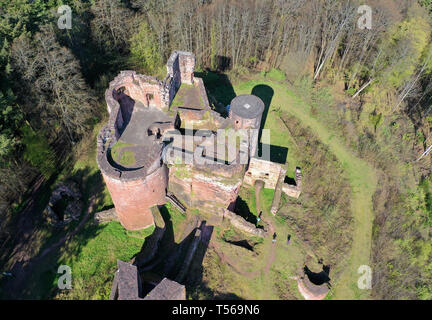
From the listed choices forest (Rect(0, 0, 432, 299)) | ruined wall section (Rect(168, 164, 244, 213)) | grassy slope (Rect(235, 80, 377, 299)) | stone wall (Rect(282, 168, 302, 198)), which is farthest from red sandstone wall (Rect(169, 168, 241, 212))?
forest (Rect(0, 0, 432, 299))

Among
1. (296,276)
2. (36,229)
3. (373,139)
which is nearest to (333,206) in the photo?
(296,276)

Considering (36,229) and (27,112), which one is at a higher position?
(27,112)

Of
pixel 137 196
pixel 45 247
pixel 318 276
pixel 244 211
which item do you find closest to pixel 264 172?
pixel 244 211

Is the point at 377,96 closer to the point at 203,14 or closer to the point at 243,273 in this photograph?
the point at 203,14

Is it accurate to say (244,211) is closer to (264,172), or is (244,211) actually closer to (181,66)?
(264,172)

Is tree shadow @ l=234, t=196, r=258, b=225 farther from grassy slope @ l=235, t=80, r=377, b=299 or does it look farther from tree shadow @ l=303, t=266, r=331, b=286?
grassy slope @ l=235, t=80, r=377, b=299

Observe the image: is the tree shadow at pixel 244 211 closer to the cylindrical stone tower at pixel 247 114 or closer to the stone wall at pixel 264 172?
the stone wall at pixel 264 172
